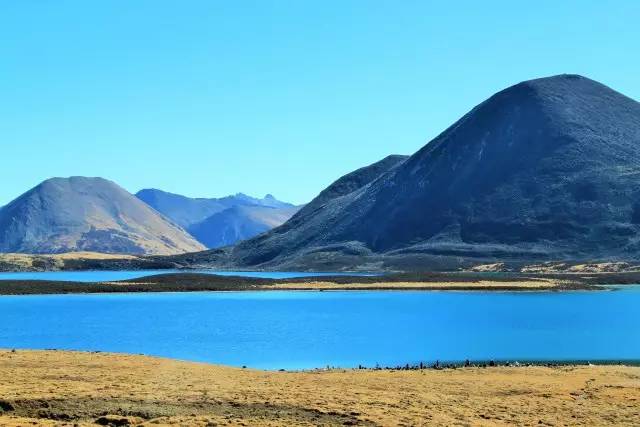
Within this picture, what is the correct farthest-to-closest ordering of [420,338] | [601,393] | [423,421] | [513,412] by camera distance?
1. [420,338]
2. [601,393]
3. [513,412]
4. [423,421]

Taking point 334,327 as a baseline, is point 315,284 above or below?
above

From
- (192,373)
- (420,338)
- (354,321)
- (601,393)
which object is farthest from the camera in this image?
(354,321)

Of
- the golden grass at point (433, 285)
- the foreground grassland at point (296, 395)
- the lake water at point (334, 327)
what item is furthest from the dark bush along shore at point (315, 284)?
the foreground grassland at point (296, 395)

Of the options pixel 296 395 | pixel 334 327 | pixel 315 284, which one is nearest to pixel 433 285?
pixel 315 284

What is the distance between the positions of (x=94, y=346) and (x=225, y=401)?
32397 mm

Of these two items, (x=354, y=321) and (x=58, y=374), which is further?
(x=354, y=321)

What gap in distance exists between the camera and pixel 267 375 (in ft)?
124

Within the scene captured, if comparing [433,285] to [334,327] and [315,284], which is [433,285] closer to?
[315,284]

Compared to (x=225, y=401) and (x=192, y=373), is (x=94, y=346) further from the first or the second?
(x=225, y=401)

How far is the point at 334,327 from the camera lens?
75.1 metres

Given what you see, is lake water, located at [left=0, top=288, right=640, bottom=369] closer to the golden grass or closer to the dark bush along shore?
the dark bush along shore

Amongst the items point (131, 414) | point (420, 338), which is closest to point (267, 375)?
point (131, 414)

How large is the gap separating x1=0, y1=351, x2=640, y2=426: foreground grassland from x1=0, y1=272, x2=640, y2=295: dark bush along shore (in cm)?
10540

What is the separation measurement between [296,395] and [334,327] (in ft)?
149
